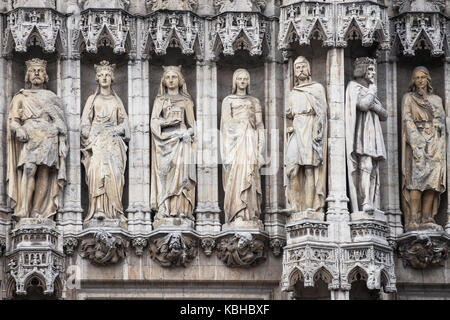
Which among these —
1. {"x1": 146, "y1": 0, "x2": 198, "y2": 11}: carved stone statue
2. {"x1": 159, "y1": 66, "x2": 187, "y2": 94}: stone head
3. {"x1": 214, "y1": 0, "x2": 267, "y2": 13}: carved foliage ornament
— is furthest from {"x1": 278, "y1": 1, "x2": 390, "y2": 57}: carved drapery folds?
{"x1": 159, "y1": 66, "x2": 187, "y2": 94}: stone head

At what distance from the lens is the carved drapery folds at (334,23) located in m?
43.1

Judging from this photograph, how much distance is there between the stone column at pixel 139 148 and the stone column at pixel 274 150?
6.14ft

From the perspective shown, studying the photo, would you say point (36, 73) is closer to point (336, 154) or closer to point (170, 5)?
point (170, 5)

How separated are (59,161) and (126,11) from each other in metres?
2.67

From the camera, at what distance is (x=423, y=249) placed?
43.2 m

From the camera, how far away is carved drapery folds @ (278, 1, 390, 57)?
43094mm

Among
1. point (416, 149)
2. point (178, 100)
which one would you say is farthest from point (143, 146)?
point (416, 149)

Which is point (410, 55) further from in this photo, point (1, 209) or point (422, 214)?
point (1, 209)

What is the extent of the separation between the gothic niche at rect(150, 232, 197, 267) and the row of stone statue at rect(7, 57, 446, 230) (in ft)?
1.08

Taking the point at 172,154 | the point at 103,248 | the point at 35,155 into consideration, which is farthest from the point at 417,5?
the point at 35,155

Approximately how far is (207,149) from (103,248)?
238 cm

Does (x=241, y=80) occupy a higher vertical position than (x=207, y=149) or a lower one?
higher

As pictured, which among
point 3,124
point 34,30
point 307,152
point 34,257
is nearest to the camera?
Result: point 34,257

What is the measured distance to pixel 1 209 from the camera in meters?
43.0
